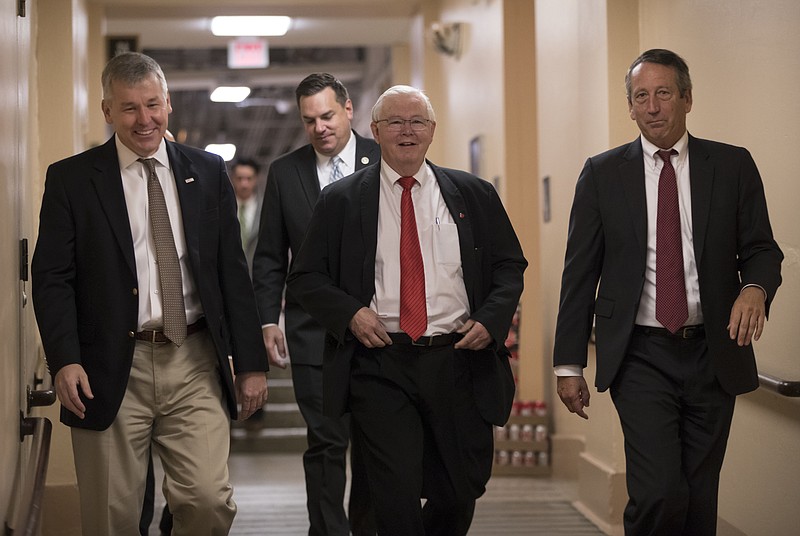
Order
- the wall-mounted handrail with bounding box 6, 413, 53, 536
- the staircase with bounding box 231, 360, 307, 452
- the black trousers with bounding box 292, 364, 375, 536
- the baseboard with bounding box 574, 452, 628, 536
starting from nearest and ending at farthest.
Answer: the wall-mounted handrail with bounding box 6, 413, 53, 536, the black trousers with bounding box 292, 364, 375, 536, the baseboard with bounding box 574, 452, 628, 536, the staircase with bounding box 231, 360, 307, 452

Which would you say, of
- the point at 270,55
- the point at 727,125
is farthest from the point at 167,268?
the point at 270,55

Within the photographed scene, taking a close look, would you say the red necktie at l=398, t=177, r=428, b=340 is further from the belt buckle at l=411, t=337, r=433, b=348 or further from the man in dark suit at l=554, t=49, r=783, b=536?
the man in dark suit at l=554, t=49, r=783, b=536

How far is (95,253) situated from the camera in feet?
11.8

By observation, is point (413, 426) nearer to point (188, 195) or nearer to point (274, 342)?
point (188, 195)

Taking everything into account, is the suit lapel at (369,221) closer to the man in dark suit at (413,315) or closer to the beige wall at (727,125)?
the man in dark suit at (413,315)

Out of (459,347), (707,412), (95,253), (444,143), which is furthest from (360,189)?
(444,143)

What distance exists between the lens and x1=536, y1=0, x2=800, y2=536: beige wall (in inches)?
172

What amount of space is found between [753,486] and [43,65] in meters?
4.26

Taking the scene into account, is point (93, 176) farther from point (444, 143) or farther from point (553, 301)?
point (444, 143)

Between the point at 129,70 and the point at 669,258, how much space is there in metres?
1.78

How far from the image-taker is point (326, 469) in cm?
470

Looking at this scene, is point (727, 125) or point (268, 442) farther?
point (268, 442)

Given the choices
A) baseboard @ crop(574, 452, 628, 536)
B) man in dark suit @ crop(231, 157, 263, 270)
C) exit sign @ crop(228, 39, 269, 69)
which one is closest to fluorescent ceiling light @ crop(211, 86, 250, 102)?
exit sign @ crop(228, 39, 269, 69)

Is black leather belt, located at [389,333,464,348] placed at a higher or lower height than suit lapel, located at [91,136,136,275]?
lower
